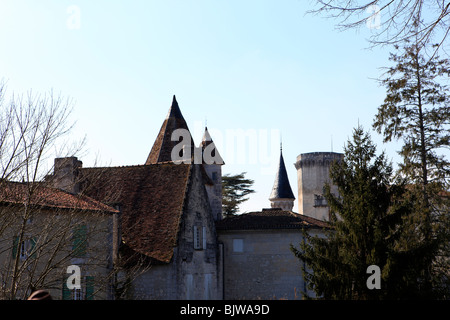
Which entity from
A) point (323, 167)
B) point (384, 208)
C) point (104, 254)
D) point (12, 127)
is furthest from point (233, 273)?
point (323, 167)

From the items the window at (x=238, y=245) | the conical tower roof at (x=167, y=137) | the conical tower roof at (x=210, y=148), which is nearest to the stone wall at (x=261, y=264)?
the window at (x=238, y=245)

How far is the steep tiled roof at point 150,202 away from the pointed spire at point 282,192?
30.7 meters

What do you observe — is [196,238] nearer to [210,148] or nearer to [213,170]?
[213,170]

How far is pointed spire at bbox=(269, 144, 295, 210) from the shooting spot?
2294 inches

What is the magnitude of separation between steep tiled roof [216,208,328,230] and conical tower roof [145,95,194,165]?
213 inches

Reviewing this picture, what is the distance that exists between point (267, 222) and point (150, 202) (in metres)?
Answer: 8.26

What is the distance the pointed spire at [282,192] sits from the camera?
58278mm

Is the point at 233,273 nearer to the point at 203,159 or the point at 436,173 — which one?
the point at 203,159

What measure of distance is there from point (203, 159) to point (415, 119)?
17.6m

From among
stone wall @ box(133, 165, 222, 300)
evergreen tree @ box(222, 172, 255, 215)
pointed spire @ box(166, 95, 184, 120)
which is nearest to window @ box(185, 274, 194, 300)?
stone wall @ box(133, 165, 222, 300)

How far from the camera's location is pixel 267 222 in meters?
32.1

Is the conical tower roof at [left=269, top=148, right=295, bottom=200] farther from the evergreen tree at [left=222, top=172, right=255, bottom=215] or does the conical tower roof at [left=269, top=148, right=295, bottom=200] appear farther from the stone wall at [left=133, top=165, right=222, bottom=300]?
the stone wall at [left=133, top=165, right=222, bottom=300]

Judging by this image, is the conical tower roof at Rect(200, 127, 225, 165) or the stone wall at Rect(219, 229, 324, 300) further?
the conical tower roof at Rect(200, 127, 225, 165)
